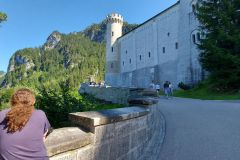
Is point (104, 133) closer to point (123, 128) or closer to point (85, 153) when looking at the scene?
point (85, 153)

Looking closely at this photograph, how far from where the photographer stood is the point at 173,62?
156 ft

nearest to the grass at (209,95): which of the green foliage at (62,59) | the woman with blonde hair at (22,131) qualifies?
the woman with blonde hair at (22,131)

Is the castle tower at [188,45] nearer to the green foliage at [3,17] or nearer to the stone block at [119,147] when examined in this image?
the green foliage at [3,17]

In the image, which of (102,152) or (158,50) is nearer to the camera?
(102,152)

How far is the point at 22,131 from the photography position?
299 centimetres

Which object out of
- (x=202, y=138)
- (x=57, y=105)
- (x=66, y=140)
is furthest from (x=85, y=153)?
(x=57, y=105)

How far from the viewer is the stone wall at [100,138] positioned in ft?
12.0

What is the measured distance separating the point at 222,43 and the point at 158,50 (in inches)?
1058

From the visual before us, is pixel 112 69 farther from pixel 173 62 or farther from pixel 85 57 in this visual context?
pixel 85 57

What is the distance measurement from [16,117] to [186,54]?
41174 millimetres

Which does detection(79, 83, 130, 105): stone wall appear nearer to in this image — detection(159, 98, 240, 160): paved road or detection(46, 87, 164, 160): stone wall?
detection(159, 98, 240, 160): paved road

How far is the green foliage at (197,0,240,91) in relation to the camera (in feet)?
80.9

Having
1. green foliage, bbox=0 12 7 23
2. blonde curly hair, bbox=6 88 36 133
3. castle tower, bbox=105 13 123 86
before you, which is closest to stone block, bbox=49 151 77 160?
blonde curly hair, bbox=6 88 36 133

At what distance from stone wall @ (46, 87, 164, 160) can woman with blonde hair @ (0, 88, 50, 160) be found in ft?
1.15
